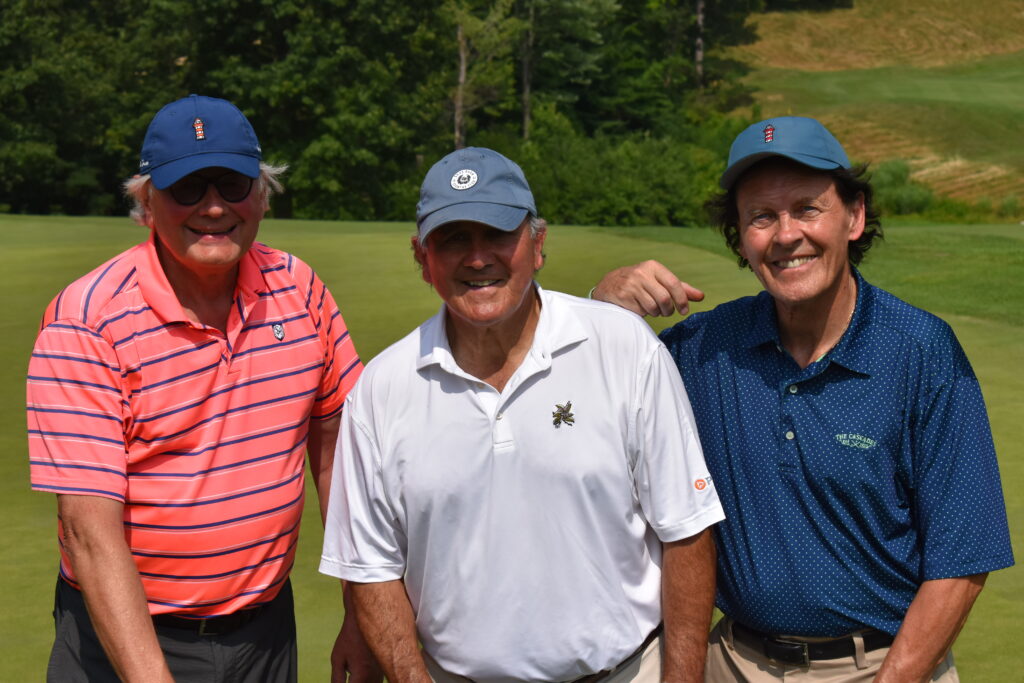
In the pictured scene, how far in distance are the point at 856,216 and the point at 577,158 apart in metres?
34.0

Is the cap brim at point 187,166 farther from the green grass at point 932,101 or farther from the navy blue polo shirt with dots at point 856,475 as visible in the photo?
the green grass at point 932,101

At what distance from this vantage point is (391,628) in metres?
2.97

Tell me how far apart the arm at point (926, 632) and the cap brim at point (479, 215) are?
51.1 inches

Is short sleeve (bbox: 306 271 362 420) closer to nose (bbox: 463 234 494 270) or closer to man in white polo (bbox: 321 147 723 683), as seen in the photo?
man in white polo (bbox: 321 147 723 683)

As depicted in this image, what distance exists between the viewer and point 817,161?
116 inches

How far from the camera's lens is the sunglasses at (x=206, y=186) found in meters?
3.13

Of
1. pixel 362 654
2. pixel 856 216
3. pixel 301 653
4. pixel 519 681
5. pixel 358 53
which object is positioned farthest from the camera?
pixel 358 53

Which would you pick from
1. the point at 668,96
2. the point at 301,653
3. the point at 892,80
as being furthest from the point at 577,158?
the point at 301,653

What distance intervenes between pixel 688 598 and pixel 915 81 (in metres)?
53.1

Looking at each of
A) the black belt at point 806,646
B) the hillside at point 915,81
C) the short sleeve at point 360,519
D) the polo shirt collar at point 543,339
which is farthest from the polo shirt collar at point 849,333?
the hillside at point 915,81

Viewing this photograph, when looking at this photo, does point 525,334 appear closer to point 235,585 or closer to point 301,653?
point 235,585

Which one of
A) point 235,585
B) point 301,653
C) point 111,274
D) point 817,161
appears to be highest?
point 817,161

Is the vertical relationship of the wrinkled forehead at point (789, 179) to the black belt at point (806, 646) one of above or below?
above

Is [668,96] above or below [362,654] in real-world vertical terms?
above
